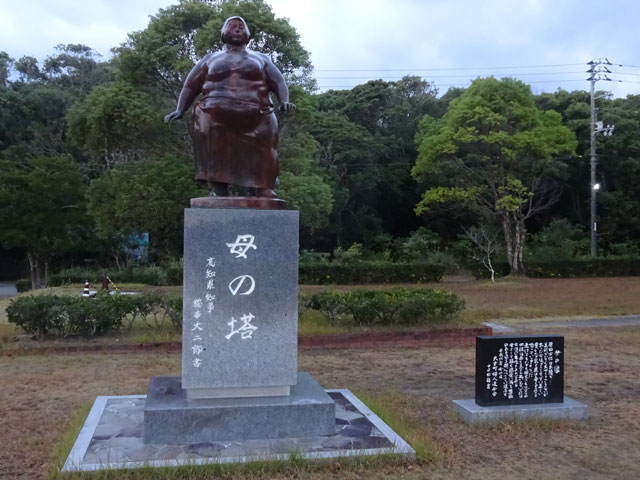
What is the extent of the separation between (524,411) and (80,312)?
21.5ft

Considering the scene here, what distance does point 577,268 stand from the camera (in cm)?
2333

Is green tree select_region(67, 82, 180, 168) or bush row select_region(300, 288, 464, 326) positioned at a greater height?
green tree select_region(67, 82, 180, 168)

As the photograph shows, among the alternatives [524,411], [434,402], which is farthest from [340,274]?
[524,411]

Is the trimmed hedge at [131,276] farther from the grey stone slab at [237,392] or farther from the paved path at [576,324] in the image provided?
the grey stone slab at [237,392]

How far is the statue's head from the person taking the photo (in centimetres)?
523

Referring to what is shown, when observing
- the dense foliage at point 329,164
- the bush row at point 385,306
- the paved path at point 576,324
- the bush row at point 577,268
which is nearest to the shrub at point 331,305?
the bush row at point 385,306

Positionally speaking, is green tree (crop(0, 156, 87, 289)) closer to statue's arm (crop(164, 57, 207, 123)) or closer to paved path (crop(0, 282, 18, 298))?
paved path (crop(0, 282, 18, 298))

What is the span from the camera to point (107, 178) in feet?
61.5

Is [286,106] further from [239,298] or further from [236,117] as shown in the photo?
[239,298]

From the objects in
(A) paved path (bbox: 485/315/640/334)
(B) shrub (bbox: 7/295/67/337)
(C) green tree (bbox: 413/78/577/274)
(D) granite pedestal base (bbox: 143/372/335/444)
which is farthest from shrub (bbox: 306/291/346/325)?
(C) green tree (bbox: 413/78/577/274)

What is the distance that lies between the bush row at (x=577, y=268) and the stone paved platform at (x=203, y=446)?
1903cm

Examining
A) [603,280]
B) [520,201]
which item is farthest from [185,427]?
[603,280]

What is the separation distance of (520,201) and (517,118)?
289 cm

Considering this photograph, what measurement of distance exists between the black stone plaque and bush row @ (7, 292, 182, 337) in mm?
5545
